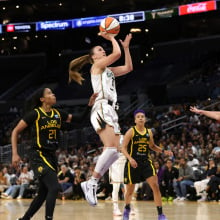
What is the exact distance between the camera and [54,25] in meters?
32.3

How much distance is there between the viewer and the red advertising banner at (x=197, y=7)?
27125mm

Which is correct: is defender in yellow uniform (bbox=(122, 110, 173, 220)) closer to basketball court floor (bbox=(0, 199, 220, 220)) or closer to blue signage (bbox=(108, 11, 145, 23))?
basketball court floor (bbox=(0, 199, 220, 220))

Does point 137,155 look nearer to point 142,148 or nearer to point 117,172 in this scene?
point 142,148

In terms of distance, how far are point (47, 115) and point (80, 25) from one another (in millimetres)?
25011

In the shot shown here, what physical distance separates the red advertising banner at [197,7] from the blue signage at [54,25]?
7.33 m

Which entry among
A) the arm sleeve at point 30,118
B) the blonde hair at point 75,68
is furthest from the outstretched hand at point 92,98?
the arm sleeve at point 30,118

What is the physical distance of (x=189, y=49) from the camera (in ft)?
111

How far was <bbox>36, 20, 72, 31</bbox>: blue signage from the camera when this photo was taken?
105 ft

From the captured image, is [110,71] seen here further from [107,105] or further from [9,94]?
[9,94]

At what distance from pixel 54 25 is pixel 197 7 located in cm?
912

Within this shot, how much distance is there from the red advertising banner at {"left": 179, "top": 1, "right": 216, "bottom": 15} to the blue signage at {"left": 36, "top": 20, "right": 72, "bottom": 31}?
24.0ft

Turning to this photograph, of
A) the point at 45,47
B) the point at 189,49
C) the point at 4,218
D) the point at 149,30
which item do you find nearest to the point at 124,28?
the point at 149,30

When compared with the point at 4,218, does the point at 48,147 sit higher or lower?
higher

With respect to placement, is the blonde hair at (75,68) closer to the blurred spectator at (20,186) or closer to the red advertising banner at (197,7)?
the blurred spectator at (20,186)
